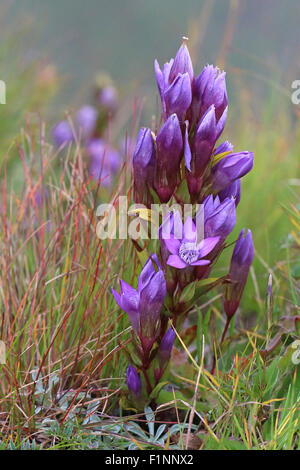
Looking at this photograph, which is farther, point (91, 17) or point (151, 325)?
point (91, 17)

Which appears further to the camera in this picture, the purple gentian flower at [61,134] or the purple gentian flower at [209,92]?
the purple gentian flower at [61,134]

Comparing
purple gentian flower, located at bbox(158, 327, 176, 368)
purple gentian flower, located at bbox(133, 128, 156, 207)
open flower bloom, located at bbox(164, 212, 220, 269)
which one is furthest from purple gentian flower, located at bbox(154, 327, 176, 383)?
purple gentian flower, located at bbox(133, 128, 156, 207)

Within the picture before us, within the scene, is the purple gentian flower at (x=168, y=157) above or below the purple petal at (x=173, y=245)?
above

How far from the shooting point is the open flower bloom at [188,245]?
3.98 feet

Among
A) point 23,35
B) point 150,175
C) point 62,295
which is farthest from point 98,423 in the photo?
point 23,35

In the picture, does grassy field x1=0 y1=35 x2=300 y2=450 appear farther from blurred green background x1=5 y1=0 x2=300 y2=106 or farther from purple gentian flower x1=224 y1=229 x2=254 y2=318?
blurred green background x1=5 y1=0 x2=300 y2=106

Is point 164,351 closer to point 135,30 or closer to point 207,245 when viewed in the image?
point 207,245

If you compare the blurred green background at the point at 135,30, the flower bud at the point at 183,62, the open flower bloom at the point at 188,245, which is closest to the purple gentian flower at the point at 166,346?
the open flower bloom at the point at 188,245

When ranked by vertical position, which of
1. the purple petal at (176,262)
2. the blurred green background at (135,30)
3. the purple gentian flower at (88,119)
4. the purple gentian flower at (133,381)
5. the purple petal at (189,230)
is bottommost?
the purple gentian flower at (133,381)

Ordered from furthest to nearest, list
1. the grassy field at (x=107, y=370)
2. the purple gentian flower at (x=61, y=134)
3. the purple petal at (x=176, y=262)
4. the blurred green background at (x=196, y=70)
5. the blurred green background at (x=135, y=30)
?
the blurred green background at (x=135, y=30) → the purple gentian flower at (x=61, y=134) → the blurred green background at (x=196, y=70) → the grassy field at (x=107, y=370) → the purple petal at (x=176, y=262)

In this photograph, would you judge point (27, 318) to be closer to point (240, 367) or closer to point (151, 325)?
point (151, 325)

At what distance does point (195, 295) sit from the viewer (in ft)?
4.27

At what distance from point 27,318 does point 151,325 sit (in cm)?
45

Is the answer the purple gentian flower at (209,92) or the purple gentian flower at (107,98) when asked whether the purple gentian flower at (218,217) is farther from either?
the purple gentian flower at (107,98)
